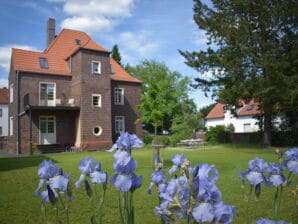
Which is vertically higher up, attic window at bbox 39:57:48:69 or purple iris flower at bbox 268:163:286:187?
attic window at bbox 39:57:48:69

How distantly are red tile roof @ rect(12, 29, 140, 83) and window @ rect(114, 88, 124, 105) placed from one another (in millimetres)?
1065

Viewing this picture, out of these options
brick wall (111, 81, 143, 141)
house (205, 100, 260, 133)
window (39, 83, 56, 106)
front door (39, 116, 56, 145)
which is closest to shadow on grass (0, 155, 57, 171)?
front door (39, 116, 56, 145)

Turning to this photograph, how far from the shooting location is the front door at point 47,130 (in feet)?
83.2

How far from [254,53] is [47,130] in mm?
17504

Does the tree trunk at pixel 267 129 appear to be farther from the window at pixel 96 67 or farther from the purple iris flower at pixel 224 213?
the purple iris flower at pixel 224 213

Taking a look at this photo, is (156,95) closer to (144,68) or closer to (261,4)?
(261,4)

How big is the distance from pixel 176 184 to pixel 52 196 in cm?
81

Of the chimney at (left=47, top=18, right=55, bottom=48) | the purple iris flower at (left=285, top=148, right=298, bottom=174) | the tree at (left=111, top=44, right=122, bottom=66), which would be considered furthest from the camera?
the tree at (left=111, top=44, right=122, bottom=66)

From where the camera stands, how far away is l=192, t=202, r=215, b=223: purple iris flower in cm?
135

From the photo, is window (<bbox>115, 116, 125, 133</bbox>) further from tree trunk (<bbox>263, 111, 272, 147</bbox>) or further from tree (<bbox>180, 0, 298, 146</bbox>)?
tree trunk (<bbox>263, 111, 272, 147</bbox>)

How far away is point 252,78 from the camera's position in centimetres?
2122

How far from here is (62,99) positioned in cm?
2670

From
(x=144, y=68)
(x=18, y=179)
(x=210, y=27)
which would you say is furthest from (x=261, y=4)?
(x=144, y=68)

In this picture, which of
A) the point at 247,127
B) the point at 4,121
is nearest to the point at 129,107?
the point at 247,127
